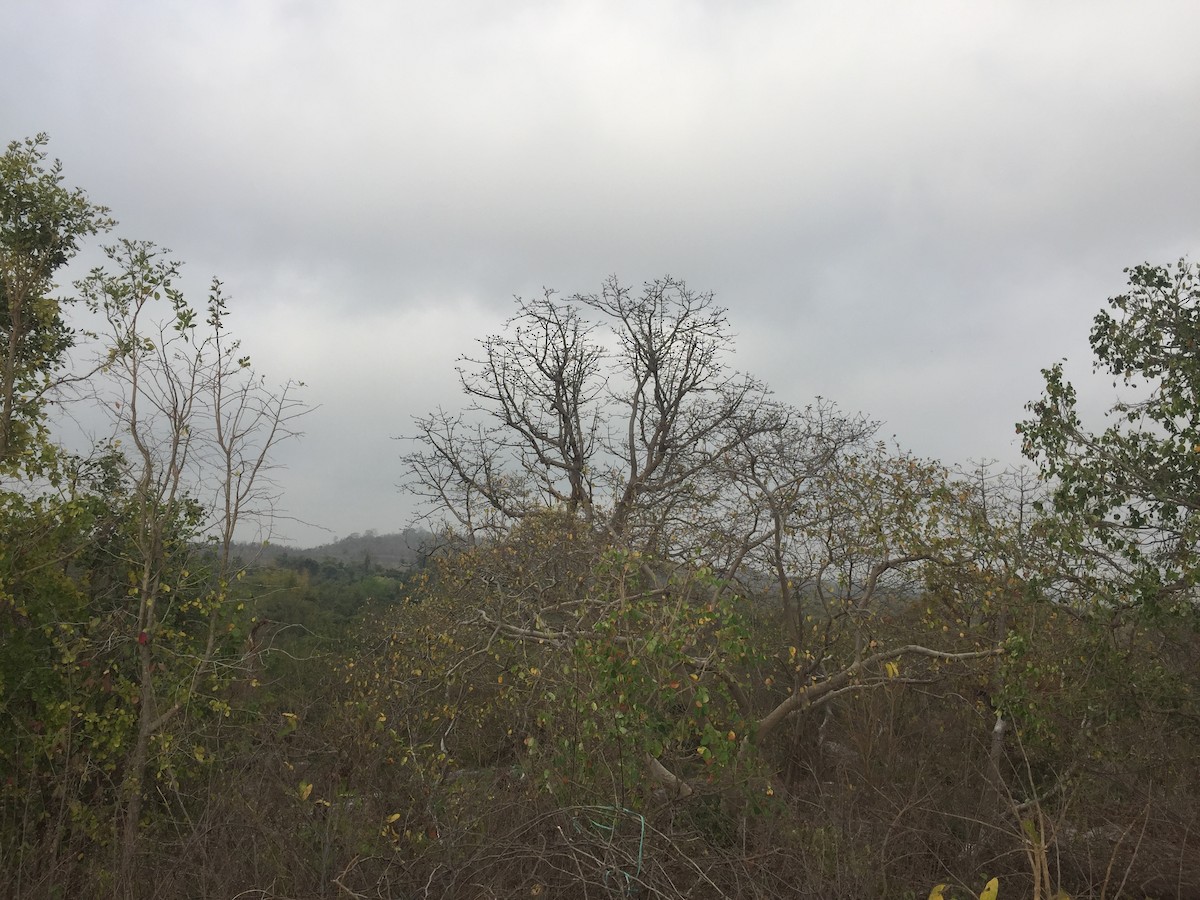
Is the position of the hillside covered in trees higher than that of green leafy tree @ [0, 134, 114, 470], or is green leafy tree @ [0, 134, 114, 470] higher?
green leafy tree @ [0, 134, 114, 470]

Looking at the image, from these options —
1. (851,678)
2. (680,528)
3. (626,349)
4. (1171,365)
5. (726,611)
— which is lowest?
(851,678)

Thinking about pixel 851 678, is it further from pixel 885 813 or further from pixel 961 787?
pixel 885 813

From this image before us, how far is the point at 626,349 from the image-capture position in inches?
587

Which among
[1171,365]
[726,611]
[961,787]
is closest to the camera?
[726,611]

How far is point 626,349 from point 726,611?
32.3 ft

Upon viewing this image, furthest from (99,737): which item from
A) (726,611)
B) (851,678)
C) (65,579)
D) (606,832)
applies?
(851,678)

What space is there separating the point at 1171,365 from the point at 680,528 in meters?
5.02

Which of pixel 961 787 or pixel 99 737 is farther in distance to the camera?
pixel 961 787

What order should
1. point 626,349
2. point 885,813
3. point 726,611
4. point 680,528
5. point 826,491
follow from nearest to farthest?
point 726,611 → point 885,813 → point 826,491 → point 680,528 → point 626,349

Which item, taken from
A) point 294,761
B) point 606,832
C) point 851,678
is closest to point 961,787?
point 851,678

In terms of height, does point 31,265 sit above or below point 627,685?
above

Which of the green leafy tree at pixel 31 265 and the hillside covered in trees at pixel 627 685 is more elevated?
the green leafy tree at pixel 31 265

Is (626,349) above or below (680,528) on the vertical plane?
above

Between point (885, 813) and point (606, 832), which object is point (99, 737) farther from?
point (885, 813)
